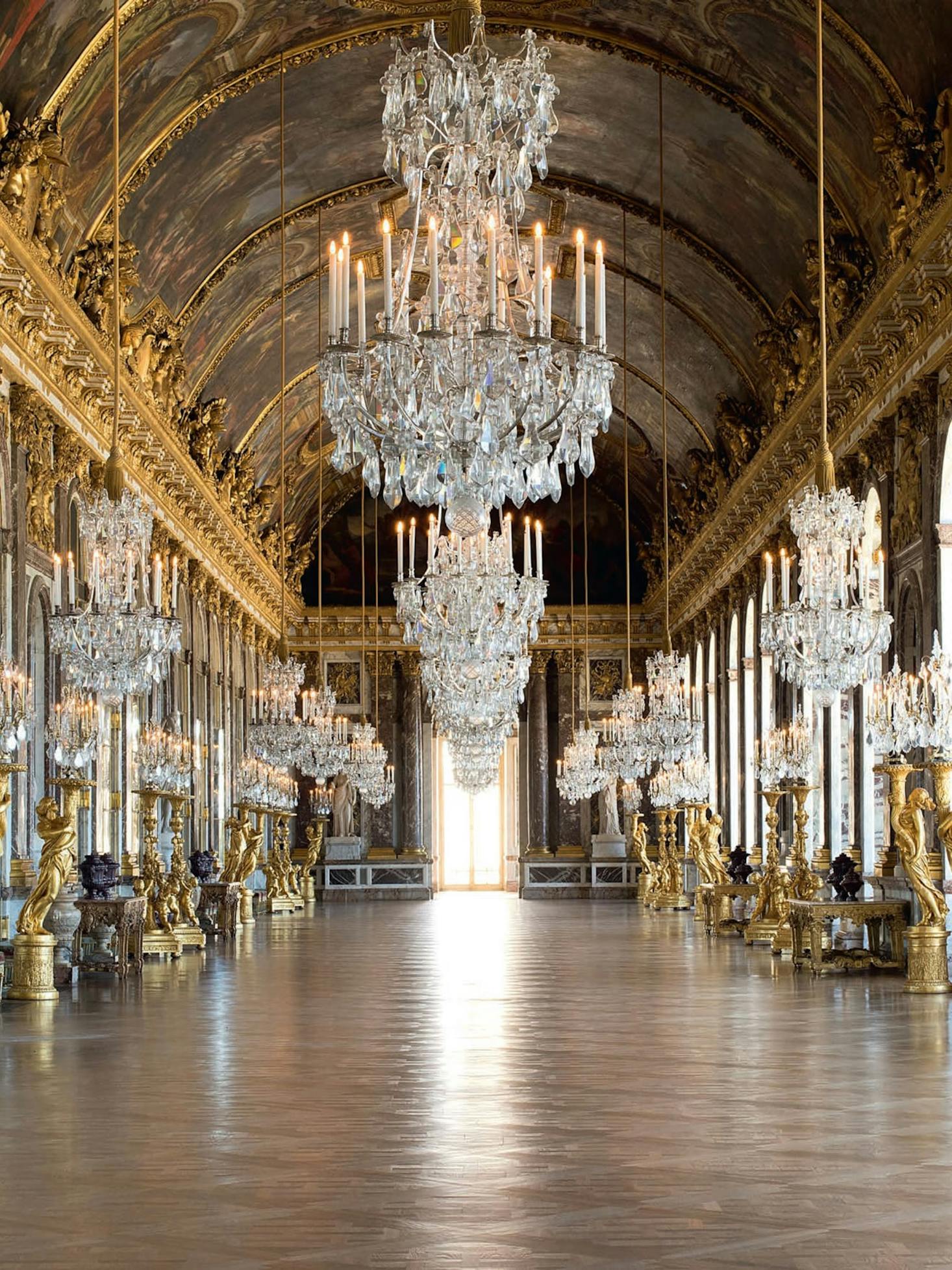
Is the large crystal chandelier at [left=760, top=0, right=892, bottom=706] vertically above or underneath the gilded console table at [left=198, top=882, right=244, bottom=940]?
above

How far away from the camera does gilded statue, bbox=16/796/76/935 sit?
14.0 m

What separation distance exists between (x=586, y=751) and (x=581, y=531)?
11.3 m

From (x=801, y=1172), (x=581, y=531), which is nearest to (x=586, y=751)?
(x=581, y=531)

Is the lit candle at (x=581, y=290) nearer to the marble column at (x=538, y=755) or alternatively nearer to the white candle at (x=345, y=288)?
the white candle at (x=345, y=288)

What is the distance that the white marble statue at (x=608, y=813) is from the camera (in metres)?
39.8

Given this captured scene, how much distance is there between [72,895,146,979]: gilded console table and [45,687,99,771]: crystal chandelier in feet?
5.92

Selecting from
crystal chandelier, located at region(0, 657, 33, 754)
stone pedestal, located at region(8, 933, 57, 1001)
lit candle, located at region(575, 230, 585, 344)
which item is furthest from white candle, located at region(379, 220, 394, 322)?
stone pedestal, located at region(8, 933, 57, 1001)

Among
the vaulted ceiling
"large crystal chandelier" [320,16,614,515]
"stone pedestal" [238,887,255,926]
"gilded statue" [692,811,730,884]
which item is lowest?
"stone pedestal" [238,887,255,926]

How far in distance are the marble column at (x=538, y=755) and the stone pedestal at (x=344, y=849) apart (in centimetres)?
390

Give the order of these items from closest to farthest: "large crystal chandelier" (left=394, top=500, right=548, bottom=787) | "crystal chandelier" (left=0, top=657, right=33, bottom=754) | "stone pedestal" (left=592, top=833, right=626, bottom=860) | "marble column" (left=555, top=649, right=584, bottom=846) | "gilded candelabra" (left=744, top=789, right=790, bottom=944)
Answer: "crystal chandelier" (left=0, top=657, right=33, bottom=754) < "large crystal chandelier" (left=394, top=500, right=548, bottom=787) < "gilded candelabra" (left=744, top=789, right=790, bottom=944) < "stone pedestal" (left=592, top=833, right=626, bottom=860) < "marble column" (left=555, top=649, right=584, bottom=846)

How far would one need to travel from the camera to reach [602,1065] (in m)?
9.62

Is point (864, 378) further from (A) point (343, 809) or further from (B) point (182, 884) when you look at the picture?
(A) point (343, 809)

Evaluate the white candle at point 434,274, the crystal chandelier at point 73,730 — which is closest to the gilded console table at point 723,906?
the crystal chandelier at point 73,730

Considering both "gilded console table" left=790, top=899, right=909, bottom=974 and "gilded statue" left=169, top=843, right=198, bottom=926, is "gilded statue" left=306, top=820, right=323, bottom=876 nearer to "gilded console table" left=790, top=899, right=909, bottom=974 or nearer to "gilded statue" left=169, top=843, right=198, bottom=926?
"gilded statue" left=169, top=843, right=198, bottom=926
